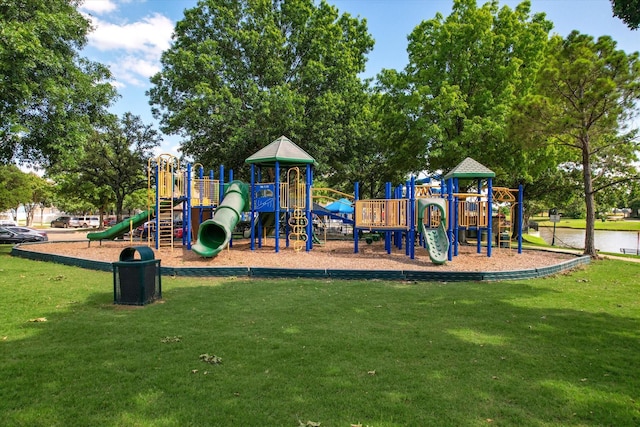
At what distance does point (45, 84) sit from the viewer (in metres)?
15.9

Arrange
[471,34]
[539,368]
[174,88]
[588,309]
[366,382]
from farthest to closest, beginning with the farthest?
[174,88] < [471,34] < [588,309] < [539,368] < [366,382]

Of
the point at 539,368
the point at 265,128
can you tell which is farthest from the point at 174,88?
the point at 539,368

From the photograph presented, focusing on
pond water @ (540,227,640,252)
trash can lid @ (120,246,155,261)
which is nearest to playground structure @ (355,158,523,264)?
trash can lid @ (120,246,155,261)

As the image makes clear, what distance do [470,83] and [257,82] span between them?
43.7 ft

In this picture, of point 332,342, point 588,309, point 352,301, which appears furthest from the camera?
point 352,301

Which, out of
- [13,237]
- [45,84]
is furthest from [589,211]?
[13,237]

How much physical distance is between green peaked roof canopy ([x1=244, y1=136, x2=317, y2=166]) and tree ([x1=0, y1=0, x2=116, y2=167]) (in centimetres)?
759

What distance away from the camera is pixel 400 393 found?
4.16 metres

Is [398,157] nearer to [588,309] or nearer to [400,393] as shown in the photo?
[588,309]

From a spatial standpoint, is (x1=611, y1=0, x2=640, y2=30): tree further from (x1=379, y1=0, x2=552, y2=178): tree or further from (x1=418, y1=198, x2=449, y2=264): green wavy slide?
(x1=379, y1=0, x2=552, y2=178): tree

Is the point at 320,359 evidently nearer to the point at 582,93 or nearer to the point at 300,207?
the point at 300,207

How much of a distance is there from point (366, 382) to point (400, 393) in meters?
0.41

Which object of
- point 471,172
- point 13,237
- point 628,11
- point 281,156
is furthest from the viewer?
point 13,237

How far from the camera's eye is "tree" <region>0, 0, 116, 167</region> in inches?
584
